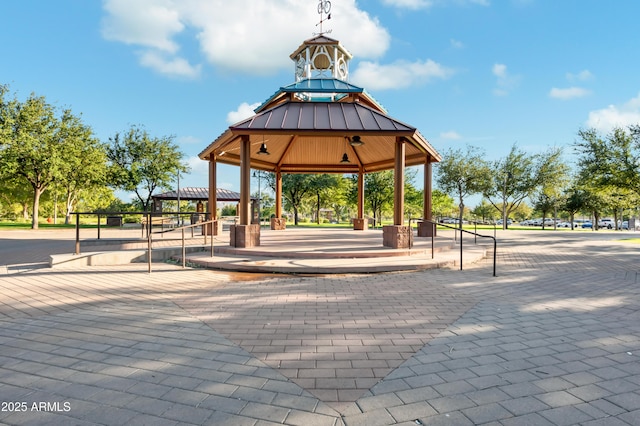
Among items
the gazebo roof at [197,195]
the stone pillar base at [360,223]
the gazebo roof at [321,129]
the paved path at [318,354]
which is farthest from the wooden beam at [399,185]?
the gazebo roof at [197,195]

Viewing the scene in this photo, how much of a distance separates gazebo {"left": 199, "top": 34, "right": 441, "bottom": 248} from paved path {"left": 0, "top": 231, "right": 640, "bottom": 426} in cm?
477

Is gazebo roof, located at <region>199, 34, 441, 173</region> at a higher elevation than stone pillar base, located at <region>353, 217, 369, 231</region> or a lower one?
higher

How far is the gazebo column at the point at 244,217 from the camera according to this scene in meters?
9.83

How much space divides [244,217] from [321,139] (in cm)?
669

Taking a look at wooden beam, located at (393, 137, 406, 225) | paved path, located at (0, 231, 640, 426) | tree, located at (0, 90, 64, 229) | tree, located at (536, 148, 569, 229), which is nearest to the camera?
paved path, located at (0, 231, 640, 426)

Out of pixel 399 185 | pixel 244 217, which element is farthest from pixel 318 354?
pixel 399 185

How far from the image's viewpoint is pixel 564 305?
4.92 meters

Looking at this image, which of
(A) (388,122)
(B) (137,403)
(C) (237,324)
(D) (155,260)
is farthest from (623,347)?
(D) (155,260)

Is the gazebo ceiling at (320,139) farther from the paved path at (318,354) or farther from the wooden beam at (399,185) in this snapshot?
the paved path at (318,354)

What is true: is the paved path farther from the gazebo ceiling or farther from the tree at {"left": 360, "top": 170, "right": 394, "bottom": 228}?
the tree at {"left": 360, "top": 170, "right": 394, "bottom": 228}

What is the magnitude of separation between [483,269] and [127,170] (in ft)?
108

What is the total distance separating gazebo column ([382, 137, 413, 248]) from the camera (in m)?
9.70

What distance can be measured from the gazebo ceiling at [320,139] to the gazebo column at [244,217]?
0.44 m

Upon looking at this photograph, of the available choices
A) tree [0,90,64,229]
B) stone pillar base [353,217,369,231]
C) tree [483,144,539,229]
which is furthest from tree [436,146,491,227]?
tree [0,90,64,229]
